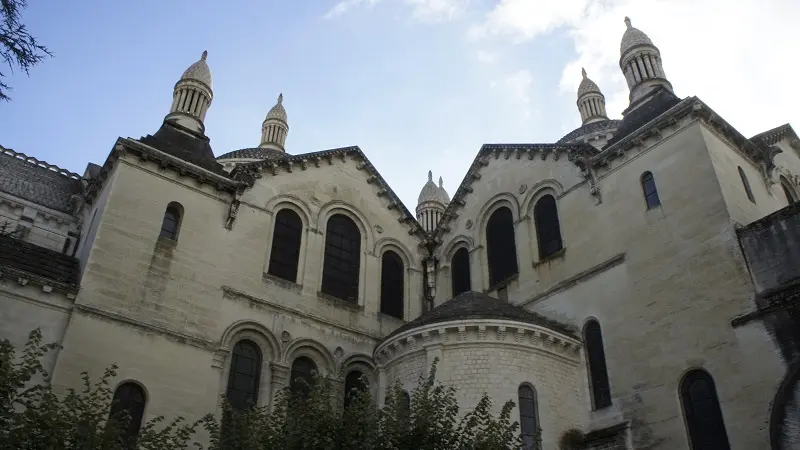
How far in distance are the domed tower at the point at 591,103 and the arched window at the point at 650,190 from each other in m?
20.7

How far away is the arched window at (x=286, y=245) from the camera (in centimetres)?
2158

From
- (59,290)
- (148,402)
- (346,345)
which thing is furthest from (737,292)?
(59,290)

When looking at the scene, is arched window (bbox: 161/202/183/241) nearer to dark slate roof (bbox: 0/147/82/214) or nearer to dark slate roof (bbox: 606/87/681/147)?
dark slate roof (bbox: 0/147/82/214)

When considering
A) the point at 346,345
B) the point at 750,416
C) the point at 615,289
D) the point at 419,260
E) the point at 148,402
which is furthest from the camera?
Answer: the point at 419,260

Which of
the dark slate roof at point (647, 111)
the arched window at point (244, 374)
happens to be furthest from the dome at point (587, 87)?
the arched window at point (244, 374)

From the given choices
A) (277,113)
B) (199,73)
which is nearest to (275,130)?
(277,113)

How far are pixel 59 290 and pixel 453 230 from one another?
1428cm

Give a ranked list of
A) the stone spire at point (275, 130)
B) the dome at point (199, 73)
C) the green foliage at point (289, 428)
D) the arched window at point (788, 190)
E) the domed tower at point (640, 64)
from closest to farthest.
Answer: the green foliage at point (289, 428) → the arched window at point (788, 190) → the domed tower at point (640, 64) → the dome at point (199, 73) → the stone spire at point (275, 130)

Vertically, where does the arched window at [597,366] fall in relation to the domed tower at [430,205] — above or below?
below

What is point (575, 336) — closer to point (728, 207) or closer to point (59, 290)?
point (728, 207)

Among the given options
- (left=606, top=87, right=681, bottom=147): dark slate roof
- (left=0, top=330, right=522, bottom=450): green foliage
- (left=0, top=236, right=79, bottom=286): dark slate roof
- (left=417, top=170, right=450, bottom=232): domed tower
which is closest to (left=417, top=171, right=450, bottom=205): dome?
(left=417, top=170, right=450, bottom=232): domed tower

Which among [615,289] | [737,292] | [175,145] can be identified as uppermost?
[175,145]

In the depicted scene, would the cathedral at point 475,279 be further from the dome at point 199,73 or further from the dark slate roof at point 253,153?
the dark slate roof at point 253,153

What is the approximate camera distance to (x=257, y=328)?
19.7m
